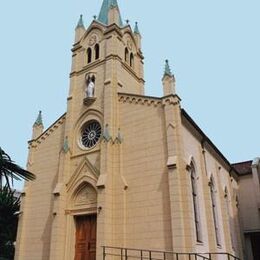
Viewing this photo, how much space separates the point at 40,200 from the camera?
66.8ft

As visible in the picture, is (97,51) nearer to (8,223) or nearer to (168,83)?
(168,83)

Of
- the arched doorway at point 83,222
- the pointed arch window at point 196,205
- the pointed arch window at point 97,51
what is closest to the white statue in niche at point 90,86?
the pointed arch window at point 97,51

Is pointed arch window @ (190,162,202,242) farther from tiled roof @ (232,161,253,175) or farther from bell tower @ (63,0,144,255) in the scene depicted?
tiled roof @ (232,161,253,175)

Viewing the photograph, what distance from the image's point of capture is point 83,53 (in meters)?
23.2

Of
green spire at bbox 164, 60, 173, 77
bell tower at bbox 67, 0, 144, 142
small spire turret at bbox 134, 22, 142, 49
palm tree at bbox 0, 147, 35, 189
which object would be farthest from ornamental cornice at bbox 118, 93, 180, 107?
palm tree at bbox 0, 147, 35, 189

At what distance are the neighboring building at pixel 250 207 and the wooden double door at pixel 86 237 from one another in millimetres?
15203

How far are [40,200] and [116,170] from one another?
21.0 feet

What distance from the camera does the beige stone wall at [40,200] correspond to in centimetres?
1911

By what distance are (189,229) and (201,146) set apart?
7.47m

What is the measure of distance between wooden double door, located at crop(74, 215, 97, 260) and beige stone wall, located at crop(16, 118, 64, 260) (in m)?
2.07

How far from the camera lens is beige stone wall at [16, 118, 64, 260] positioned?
62.7 feet

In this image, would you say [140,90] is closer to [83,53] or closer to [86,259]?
[83,53]

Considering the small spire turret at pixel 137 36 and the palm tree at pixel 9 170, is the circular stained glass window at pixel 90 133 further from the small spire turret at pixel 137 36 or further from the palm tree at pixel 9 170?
the palm tree at pixel 9 170

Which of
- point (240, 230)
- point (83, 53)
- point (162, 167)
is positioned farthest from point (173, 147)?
point (240, 230)
